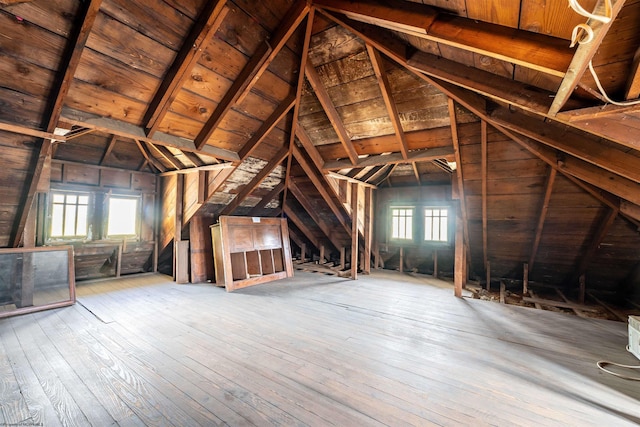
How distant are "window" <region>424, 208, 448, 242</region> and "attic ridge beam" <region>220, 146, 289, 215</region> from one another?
149 inches

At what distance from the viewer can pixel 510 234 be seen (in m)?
4.42

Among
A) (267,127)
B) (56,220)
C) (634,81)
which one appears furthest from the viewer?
(56,220)

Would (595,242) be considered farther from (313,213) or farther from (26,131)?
(26,131)

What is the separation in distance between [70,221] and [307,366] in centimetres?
503

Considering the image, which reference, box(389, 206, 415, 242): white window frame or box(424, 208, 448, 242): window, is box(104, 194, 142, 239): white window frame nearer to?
box(389, 206, 415, 242): white window frame

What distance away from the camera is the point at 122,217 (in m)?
5.15

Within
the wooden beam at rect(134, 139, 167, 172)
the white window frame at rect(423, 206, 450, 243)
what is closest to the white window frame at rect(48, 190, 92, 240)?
the wooden beam at rect(134, 139, 167, 172)

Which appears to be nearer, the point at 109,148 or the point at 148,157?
the point at 109,148

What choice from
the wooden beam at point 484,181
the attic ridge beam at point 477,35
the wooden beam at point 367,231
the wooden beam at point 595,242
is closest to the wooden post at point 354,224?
the wooden beam at point 367,231

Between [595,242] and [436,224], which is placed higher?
[436,224]

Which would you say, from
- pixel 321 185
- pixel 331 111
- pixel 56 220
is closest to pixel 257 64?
pixel 331 111

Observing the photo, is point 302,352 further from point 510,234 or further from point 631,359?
point 510,234

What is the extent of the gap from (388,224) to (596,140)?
14.8 ft

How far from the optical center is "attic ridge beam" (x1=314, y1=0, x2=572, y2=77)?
1363 millimetres
